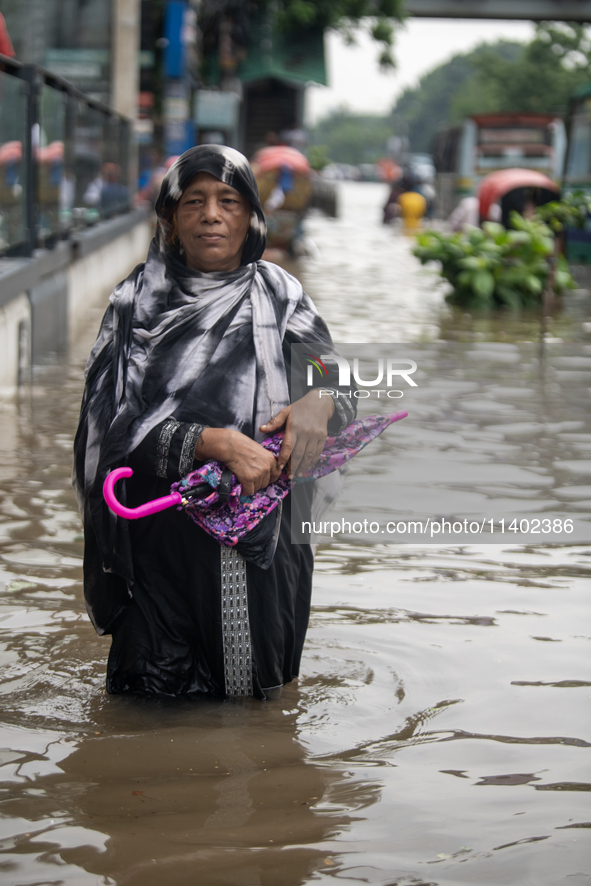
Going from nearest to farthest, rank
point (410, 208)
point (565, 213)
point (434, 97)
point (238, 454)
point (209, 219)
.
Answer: point (238, 454), point (209, 219), point (565, 213), point (410, 208), point (434, 97)

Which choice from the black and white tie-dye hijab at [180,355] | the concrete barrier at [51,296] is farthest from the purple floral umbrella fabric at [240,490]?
the concrete barrier at [51,296]

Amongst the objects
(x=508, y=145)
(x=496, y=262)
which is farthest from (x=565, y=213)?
(x=508, y=145)

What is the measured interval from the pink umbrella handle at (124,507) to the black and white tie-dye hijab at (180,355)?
0.05m

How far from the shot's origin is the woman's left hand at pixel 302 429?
3059 mm

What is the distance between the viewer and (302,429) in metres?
3.06

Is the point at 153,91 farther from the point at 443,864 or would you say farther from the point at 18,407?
the point at 443,864

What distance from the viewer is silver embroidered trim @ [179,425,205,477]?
9.93 ft

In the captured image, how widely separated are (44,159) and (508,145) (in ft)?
75.4

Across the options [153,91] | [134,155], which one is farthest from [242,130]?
[134,155]

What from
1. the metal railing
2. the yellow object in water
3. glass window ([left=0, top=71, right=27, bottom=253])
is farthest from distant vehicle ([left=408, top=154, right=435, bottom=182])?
glass window ([left=0, top=71, right=27, bottom=253])

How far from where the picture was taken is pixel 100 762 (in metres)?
2.99

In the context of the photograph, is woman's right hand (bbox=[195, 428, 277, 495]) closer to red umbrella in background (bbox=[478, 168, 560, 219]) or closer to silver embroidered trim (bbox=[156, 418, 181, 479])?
silver embroidered trim (bbox=[156, 418, 181, 479])

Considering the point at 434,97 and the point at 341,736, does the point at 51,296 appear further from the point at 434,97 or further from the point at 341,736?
the point at 434,97

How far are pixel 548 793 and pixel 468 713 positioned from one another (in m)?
0.50
